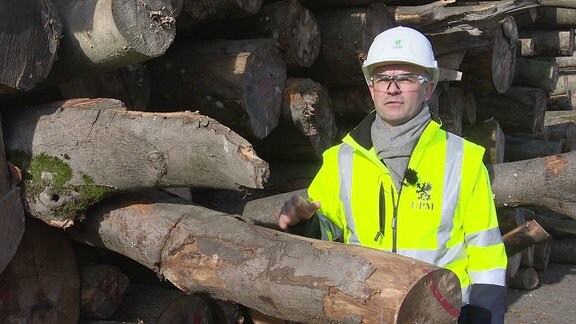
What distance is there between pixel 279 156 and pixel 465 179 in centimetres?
211

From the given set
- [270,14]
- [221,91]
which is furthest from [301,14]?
[221,91]

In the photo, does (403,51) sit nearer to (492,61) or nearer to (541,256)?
(492,61)

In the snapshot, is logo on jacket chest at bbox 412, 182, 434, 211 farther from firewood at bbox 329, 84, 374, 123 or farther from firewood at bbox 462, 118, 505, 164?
firewood at bbox 462, 118, 505, 164

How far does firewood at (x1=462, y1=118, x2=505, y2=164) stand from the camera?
709 centimetres

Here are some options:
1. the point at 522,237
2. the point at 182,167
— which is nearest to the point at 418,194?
the point at 182,167

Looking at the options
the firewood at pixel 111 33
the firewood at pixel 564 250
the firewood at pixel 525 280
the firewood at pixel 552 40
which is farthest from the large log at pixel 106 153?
the firewood at pixel 564 250

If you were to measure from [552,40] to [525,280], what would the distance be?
97.5 inches

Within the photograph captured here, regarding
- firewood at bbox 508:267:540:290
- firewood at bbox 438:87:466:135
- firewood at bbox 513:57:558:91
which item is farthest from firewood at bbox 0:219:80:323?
firewood at bbox 513:57:558:91

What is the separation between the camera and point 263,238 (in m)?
2.82

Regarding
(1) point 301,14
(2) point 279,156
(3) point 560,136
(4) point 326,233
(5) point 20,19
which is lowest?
(3) point 560,136

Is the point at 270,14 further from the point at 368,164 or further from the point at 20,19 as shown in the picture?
the point at 20,19

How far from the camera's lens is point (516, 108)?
310 inches

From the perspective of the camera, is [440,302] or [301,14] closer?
[440,302]

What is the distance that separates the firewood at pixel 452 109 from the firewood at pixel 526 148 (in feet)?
5.95
